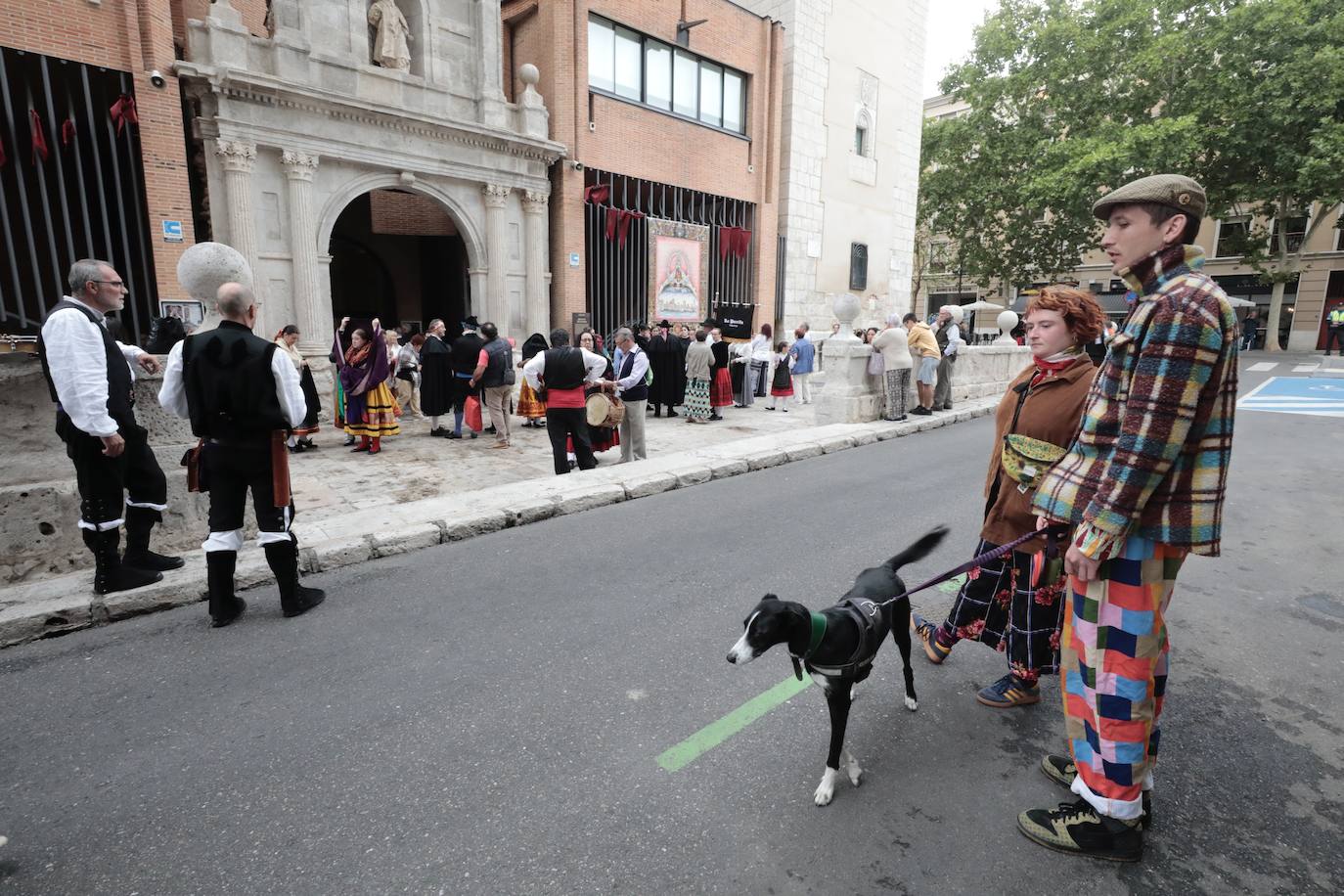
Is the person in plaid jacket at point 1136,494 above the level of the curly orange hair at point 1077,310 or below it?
below

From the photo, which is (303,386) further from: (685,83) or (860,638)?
(685,83)

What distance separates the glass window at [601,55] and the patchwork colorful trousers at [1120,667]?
1612 centimetres

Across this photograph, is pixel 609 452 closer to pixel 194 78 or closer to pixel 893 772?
pixel 893 772

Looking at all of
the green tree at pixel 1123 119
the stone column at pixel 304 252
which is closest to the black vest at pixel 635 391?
the stone column at pixel 304 252

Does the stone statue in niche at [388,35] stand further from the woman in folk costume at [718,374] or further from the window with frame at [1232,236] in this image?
the window with frame at [1232,236]

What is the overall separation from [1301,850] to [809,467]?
625 cm

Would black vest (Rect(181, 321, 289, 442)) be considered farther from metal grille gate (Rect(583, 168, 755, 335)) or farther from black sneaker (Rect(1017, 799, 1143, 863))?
metal grille gate (Rect(583, 168, 755, 335))

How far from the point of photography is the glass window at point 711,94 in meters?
17.7

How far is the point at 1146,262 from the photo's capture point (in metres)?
2.02

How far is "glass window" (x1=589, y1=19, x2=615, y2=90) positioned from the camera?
50.0ft

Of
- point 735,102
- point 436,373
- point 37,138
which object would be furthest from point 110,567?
point 735,102

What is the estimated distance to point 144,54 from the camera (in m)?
9.70

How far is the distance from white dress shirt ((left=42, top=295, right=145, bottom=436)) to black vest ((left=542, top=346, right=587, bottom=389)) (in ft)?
13.0

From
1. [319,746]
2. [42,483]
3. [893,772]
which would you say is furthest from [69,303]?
[893,772]
